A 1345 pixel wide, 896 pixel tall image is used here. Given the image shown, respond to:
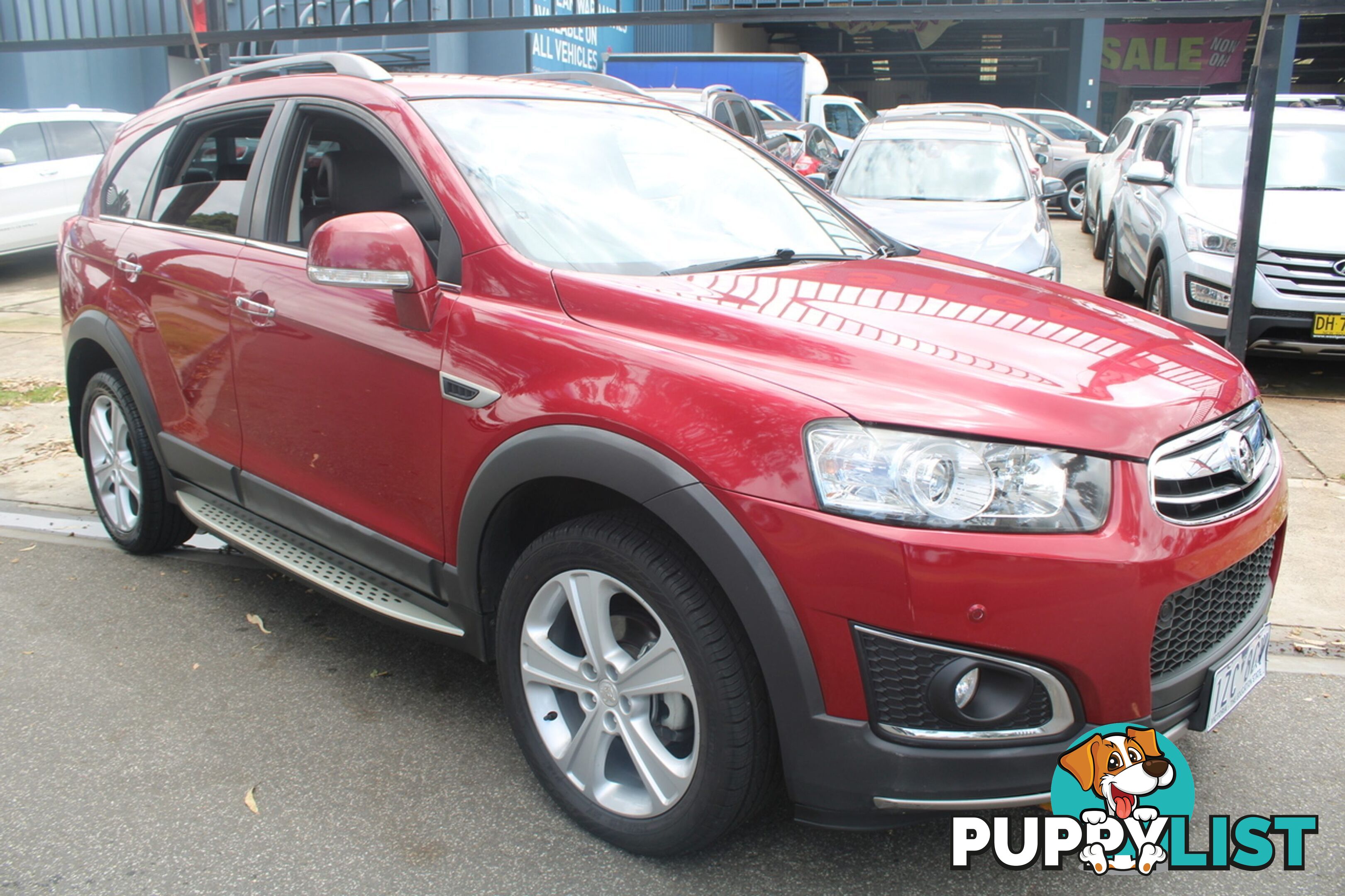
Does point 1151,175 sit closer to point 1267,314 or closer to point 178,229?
point 1267,314

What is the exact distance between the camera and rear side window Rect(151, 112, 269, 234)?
3535 mm

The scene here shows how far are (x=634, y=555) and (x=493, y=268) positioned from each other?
0.83 metres

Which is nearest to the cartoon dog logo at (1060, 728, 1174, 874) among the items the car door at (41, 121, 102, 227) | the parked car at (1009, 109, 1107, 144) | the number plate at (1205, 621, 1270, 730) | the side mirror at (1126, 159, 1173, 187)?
the number plate at (1205, 621, 1270, 730)

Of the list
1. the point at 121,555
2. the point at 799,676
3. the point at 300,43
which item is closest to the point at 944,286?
the point at 799,676

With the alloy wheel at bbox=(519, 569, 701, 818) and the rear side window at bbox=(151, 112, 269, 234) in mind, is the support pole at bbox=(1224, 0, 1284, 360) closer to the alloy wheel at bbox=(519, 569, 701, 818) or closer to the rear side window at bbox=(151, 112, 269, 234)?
the alloy wheel at bbox=(519, 569, 701, 818)

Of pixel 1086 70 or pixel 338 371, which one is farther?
pixel 1086 70

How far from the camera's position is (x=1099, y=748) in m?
2.05

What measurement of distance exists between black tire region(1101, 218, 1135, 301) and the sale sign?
24.2 m

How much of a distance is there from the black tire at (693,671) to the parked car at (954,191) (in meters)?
4.92

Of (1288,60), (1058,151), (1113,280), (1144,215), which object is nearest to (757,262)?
(1144,215)

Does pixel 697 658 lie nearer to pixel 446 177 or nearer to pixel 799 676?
pixel 799 676

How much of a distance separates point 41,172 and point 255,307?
9.94m

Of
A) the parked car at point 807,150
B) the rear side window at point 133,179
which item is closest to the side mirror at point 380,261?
the rear side window at point 133,179

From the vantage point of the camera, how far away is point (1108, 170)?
1148 centimetres
